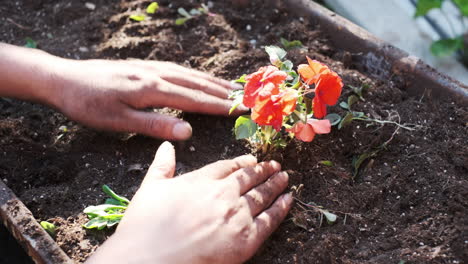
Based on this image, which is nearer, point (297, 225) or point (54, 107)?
point (297, 225)

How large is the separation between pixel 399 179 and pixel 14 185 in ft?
3.46

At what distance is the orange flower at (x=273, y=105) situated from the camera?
133 centimetres

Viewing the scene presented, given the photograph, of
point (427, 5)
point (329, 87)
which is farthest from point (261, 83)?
point (427, 5)

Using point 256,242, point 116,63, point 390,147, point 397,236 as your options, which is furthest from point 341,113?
point 116,63

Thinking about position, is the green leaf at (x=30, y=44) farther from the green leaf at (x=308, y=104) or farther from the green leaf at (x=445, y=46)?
the green leaf at (x=445, y=46)

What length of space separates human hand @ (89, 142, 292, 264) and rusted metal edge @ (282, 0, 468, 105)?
0.58 metres

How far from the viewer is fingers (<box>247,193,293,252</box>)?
1358 millimetres

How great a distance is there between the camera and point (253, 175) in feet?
4.76

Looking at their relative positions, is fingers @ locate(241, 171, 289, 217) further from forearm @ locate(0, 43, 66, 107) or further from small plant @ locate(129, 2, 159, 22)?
small plant @ locate(129, 2, 159, 22)

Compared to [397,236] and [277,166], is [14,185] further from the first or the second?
[397,236]

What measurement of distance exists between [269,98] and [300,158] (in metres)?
0.32

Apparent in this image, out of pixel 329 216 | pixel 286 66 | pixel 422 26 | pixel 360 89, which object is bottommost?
pixel 422 26

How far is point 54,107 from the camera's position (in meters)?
1.73

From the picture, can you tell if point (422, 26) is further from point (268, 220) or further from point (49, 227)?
point (49, 227)
